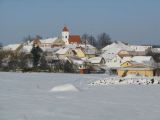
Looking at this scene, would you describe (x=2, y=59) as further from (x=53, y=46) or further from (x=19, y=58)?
(x=53, y=46)

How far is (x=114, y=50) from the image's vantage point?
96.1 meters

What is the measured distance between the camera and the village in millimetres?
51984

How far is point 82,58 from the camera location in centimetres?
8312

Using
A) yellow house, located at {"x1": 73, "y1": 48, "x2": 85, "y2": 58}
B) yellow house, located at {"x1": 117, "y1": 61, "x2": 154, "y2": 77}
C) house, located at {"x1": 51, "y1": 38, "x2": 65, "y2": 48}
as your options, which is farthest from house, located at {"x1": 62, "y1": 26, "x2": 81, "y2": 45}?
yellow house, located at {"x1": 117, "y1": 61, "x2": 154, "y2": 77}

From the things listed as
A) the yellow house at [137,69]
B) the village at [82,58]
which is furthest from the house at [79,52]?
the yellow house at [137,69]

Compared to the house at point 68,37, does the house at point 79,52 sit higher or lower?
lower

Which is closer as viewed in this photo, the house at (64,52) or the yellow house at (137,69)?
the yellow house at (137,69)

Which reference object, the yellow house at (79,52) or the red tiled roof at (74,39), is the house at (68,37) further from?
the yellow house at (79,52)

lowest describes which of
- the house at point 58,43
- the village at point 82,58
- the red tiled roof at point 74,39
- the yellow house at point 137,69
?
the yellow house at point 137,69

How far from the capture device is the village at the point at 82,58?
52.0 metres

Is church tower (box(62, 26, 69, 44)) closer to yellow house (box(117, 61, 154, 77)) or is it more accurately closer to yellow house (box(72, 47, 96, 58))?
yellow house (box(72, 47, 96, 58))

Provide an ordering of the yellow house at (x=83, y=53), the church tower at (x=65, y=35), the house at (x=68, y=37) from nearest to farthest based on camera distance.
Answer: the yellow house at (x=83, y=53) → the house at (x=68, y=37) → the church tower at (x=65, y=35)

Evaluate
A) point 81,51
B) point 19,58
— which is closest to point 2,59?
point 19,58

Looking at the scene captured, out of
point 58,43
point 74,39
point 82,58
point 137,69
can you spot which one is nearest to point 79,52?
point 82,58
